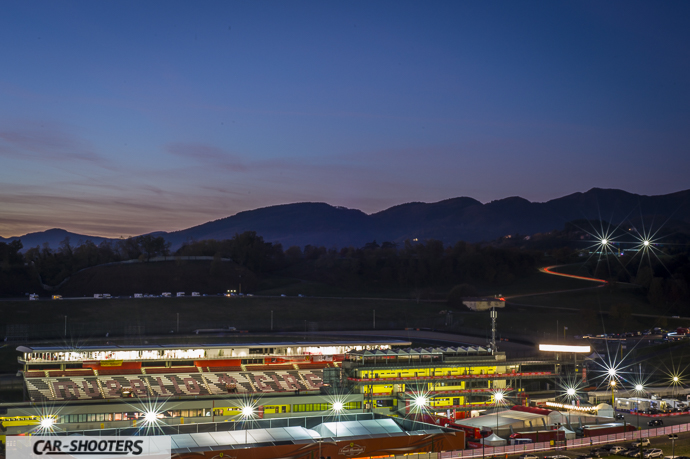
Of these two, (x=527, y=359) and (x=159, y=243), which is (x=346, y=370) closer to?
(x=527, y=359)

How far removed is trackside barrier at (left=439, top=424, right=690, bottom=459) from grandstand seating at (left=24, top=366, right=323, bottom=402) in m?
27.1

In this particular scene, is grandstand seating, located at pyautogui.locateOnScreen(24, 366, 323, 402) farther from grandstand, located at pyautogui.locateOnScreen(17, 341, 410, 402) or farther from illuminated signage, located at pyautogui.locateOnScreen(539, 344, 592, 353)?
illuminated signage, located at pyautogui.locateOnScreen(539, 344, 592, 353)

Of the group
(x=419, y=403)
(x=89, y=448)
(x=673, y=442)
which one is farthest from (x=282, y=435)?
(x=673, y=442)

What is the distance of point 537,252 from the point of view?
19388 cm

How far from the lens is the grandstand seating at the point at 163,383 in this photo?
63000mm

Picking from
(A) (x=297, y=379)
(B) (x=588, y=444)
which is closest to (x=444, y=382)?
(A) (x=297, y=379)

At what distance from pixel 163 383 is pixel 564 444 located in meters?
38.3

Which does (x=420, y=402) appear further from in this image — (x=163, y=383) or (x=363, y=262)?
(x=363, y=262)

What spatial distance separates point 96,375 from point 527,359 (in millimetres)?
44855

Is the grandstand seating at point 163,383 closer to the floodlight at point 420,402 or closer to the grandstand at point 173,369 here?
the grandstand at point 173,369

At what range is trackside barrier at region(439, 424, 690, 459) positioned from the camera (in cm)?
Result: 4428

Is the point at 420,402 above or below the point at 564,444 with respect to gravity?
above

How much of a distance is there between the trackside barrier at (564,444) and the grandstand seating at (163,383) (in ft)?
88.8

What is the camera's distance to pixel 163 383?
67.2 m
